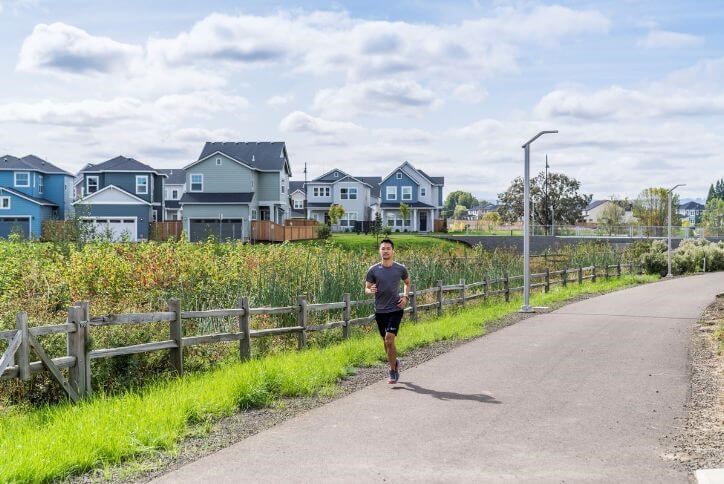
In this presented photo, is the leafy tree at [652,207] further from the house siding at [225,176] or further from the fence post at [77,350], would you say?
the fence post at [77,350]

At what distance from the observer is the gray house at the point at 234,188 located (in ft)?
190

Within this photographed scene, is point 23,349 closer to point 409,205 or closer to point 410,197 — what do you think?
point 409,205

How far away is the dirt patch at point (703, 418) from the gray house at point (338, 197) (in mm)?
68574

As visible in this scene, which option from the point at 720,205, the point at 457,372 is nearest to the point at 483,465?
the point at 457,372

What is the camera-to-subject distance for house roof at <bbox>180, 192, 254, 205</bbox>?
5794 centimetres

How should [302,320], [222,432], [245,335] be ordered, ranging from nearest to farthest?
[222,432] < [245,335] < [302,320]

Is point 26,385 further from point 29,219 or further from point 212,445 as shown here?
point 29,219

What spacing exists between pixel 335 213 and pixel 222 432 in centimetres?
7129

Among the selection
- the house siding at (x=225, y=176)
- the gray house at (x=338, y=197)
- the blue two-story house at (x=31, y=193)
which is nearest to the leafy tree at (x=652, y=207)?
the gray house at (x=338, y=197)

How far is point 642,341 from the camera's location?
52.1ft

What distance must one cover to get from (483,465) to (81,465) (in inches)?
142

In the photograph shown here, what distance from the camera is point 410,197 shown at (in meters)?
Result: 83.4

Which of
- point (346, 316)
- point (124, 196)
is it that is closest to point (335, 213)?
point (124, 196)

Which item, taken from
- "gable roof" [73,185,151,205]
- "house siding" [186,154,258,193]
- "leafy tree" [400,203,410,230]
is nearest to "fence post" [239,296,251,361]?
"house siding" [186,154,258,193]
